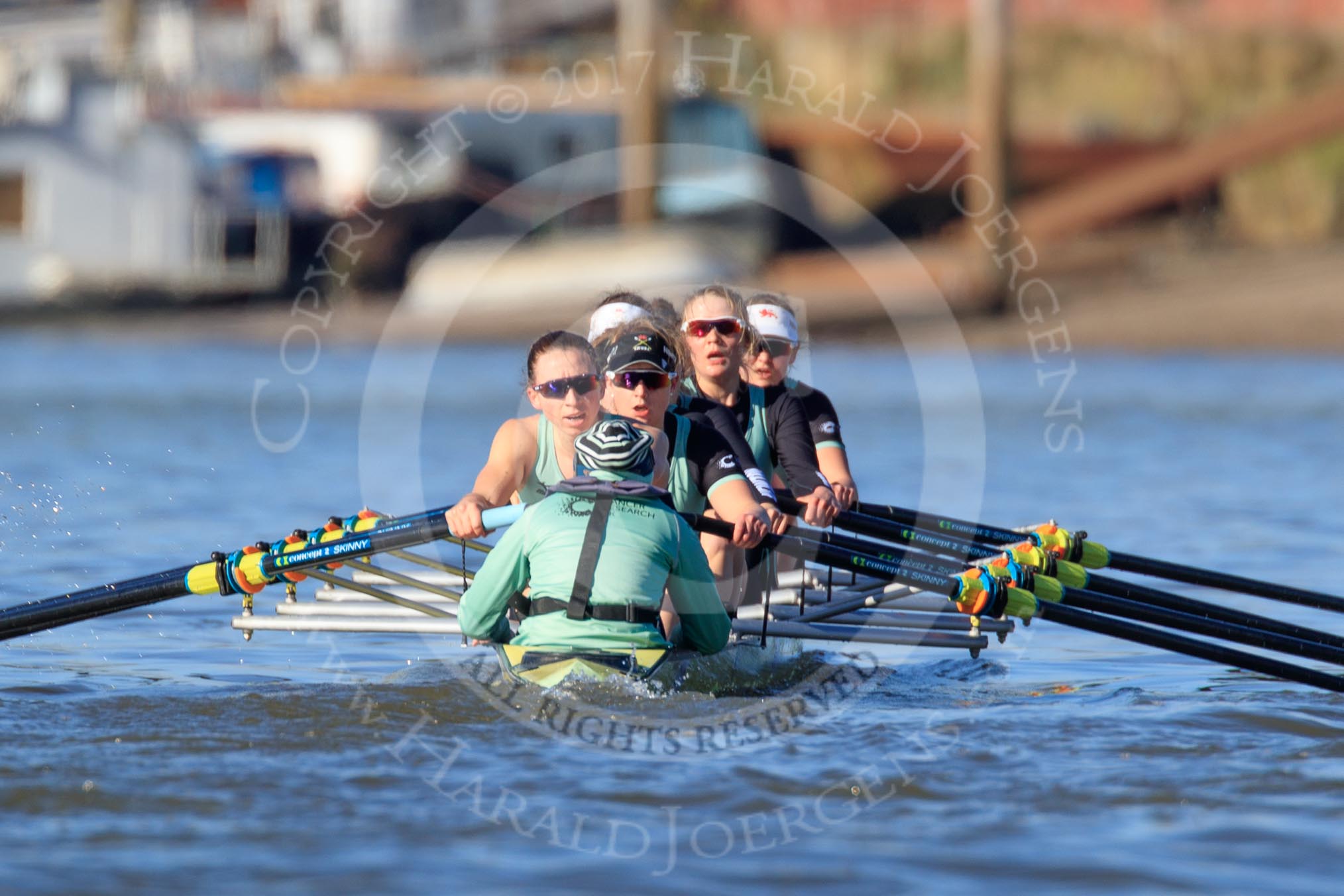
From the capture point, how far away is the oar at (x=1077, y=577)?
292 inches

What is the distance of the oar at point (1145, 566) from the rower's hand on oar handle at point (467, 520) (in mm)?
2188

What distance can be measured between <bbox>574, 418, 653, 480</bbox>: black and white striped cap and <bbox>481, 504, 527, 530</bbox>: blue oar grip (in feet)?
1.83

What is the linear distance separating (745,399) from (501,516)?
78.8 inches

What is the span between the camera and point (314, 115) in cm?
3709

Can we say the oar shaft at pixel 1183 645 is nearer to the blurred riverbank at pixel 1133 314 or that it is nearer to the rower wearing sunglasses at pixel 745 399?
the rower wearing sunglasses at pixel 745 399

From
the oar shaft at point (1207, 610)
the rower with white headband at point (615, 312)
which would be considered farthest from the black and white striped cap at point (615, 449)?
the oar shaft at point (1207, 610)

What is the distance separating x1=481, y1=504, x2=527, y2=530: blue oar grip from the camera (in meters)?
6.58

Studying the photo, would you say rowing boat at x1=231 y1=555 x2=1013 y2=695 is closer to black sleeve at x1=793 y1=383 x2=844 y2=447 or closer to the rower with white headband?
black sleeve at x1=793 y1=383 x2=844 y2=447

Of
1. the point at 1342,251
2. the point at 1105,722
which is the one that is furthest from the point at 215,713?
the point at 1342,251

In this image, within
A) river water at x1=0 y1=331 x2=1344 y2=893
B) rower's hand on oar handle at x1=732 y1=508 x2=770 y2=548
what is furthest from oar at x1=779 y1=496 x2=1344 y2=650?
rower's hand on oar handle at x1=732 y1=508 x2=770 y2=548

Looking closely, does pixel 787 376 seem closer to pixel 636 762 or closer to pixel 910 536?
pixel 910 536

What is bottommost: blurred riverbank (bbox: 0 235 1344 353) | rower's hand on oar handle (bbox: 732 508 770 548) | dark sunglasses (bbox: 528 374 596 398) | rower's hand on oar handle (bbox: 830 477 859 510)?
rower's hand on oar handle (bbox: 732 508 770 548)

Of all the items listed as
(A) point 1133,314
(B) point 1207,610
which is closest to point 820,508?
(B) point 1207,610

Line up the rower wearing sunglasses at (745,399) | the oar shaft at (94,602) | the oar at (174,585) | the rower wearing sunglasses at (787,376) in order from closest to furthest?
1. the oar at (174,585)
2. the oar shaft at (94,602)
3. the rower wearing sunglasses at (745,399)
4. the rower wearing sunglasses at (787,376)
